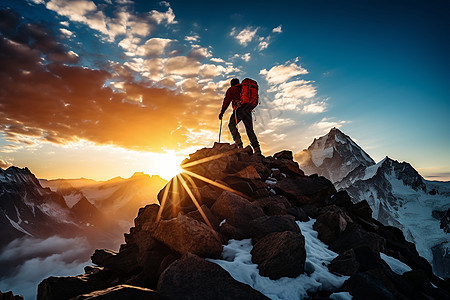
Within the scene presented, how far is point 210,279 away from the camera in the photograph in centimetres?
469

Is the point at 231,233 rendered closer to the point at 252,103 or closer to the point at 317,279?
the point at 317,279

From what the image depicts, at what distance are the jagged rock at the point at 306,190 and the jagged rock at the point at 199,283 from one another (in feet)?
24.1

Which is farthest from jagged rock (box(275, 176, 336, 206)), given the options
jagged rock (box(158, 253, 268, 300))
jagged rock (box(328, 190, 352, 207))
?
jagged rock (box(158, 253, 268, 300))

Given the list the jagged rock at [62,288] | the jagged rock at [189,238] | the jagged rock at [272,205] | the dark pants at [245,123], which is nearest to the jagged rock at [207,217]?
the jagged rock at [189,238]

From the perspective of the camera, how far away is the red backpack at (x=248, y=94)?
53.2 feet

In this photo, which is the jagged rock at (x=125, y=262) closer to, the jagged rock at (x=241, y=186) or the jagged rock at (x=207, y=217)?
the jagged rock at (x=207, y=217)

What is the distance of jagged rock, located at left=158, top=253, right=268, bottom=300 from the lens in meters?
4.37

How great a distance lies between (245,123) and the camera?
56.2ft

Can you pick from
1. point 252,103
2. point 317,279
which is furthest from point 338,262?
point 252,103

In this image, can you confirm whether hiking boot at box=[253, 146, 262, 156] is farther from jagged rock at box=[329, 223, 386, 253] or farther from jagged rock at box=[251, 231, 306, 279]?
jagged rock at box=[251, 231, 306, 279]

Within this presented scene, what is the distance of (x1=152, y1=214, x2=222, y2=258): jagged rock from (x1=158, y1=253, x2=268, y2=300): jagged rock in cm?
61

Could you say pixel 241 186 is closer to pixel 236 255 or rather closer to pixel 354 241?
pixel 236 255

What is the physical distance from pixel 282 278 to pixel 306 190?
23.3 feet

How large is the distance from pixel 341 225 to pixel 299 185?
4.02 m
